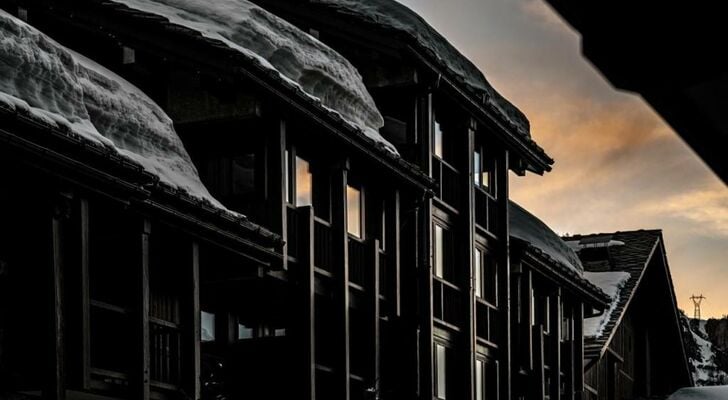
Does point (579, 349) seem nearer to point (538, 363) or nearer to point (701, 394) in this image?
point (538, 363)

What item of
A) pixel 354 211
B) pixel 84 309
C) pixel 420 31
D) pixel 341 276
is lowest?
pixel 84 309

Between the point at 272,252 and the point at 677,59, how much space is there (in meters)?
19.5

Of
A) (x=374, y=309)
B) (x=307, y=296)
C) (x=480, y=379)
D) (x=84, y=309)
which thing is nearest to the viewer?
(x=84, y=309)

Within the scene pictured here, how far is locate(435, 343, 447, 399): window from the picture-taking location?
31.0 meters

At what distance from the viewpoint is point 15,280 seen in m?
16.7

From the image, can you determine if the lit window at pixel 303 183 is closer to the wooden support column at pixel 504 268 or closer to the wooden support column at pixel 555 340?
the wooden support column at pixel 504 268

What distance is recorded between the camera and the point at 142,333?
18375 mm

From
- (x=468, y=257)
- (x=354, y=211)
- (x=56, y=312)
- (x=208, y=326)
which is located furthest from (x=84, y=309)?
(x=468, y=257)

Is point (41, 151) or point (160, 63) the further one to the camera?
point (160, 63)

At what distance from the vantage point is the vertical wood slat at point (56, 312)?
16391mm

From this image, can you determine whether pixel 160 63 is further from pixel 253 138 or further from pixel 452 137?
pixel 452 137

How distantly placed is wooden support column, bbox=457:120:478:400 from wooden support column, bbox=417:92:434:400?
2290 millimetres

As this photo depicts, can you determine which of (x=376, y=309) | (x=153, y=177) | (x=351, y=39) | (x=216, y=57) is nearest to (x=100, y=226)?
(x=153, y=177)

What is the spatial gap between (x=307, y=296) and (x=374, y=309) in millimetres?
2924
